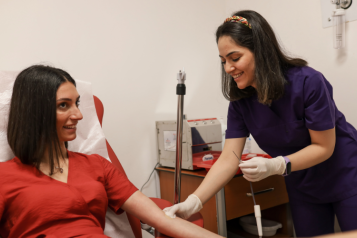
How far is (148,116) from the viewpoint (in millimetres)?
2037

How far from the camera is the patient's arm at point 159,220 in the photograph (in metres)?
1.01

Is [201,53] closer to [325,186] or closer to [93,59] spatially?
[93,59]

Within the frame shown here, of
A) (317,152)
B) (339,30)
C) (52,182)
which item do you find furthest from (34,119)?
(339,30)

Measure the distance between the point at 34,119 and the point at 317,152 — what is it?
40.1 inches

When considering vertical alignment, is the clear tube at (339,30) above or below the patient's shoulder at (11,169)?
above

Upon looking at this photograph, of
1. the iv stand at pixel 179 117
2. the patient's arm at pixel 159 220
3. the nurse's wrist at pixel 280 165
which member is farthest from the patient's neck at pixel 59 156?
the nurse's wrist at pixel 280 165

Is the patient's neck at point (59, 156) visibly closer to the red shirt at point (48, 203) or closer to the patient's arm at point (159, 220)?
the red shirt at point (48, 203)

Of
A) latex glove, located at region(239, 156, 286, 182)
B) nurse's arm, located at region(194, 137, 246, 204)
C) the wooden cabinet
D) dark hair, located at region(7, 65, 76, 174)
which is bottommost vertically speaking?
the wooden cabinet

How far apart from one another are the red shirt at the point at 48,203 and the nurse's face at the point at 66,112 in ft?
0.42

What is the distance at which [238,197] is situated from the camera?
1652 mm

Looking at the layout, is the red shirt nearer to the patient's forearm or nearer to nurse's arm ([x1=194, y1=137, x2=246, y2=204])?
the patient's forearm

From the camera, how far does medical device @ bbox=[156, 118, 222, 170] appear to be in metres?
1.78

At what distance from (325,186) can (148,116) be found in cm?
121

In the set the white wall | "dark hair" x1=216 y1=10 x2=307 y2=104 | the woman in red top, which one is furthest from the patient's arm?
the white wall
